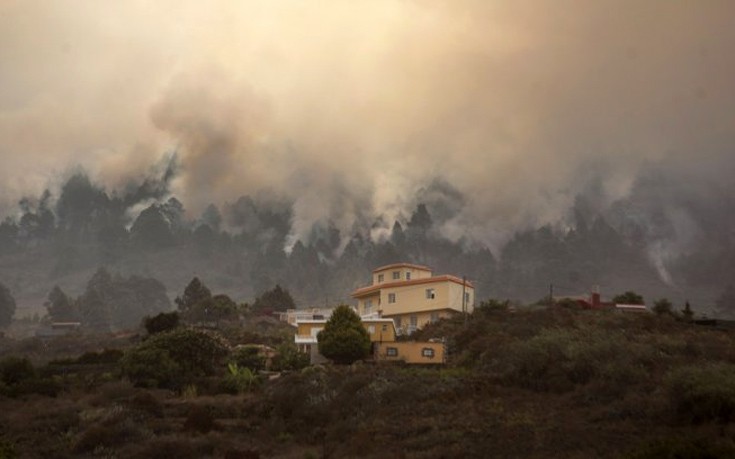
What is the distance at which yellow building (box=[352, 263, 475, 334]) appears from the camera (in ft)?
233

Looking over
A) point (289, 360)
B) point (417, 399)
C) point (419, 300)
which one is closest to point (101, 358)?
point (289, 360)

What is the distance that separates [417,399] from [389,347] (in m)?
15.8

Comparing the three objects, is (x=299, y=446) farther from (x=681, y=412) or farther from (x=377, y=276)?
(x=377, y=276)

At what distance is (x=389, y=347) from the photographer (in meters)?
54.8

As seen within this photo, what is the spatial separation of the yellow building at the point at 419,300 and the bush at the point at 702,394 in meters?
38.0

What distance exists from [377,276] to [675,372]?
51.2 m

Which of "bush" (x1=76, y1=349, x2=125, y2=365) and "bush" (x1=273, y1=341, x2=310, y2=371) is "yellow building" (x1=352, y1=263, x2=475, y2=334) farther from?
"bush" (x1=76, y1=349, x2=125, y2=365)

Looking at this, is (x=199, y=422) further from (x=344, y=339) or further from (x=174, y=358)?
(x=344, y=339)

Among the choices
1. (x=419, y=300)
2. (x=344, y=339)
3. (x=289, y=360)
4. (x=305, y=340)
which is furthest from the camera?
(x=419, y=300)

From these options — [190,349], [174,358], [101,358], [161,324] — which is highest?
[161,324]

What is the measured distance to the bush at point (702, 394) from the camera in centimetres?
2992

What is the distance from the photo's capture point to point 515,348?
45.5 m

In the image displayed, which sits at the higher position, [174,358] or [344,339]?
[344,339]

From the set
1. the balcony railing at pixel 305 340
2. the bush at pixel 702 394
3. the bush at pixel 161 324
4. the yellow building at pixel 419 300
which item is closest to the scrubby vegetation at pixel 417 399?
the bush at pixel 702 394
